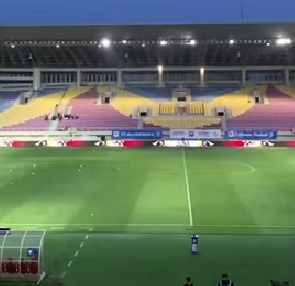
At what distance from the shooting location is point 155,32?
181 ft

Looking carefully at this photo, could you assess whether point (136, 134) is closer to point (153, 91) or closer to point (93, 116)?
point (93, 116)

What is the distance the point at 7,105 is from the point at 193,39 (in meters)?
27.5

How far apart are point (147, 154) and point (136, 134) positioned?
8.13 metres

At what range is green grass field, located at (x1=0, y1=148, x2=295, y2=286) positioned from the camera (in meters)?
14.4

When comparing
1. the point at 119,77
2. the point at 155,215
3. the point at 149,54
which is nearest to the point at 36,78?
the point at 119,77

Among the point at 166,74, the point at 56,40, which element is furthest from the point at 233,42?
the point at 56,40

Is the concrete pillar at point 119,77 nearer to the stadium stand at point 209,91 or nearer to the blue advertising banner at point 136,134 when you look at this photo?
the stadium stand at point 209,91

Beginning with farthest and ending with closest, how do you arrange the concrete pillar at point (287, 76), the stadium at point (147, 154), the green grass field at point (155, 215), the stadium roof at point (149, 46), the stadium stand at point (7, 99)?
1. the concrete pillar at point (287, 76)
2. the stadium stand at point (7, 99)
3. the stadium roof at point (149, 46)
4. the stadium at point (147, 154)
5. the green grass field at point (155, 215)

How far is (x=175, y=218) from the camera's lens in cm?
2117

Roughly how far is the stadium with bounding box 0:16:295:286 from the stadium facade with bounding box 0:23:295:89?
204mm

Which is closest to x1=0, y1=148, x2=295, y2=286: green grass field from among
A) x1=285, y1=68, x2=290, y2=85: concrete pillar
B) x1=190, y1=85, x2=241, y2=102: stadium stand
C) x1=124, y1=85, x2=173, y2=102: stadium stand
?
x1=190, y1=85, x2=241, y2=102: stadium stand

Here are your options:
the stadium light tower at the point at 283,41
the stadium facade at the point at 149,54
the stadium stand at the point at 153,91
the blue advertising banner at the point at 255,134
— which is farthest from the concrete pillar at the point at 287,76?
the blue advertising banner at the point at 255,134

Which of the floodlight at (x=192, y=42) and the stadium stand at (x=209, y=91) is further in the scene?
the stadium stand at (x=209, y=91)

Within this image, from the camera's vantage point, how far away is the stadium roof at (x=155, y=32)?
53.9 metres
